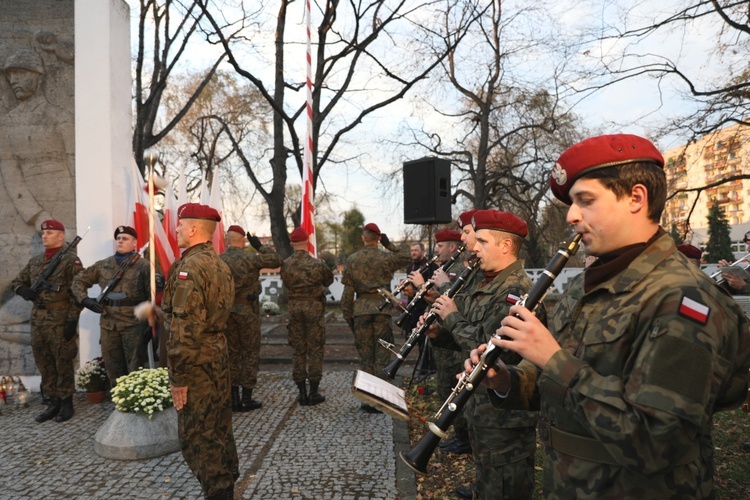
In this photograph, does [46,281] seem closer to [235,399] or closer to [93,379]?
[93,379]

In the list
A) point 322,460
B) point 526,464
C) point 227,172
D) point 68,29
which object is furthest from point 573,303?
point 227,172

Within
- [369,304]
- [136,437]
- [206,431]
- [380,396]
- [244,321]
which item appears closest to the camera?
[380,396]

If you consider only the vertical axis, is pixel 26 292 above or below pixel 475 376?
below

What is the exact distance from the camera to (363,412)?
6.20m

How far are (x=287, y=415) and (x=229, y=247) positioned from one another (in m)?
2.58

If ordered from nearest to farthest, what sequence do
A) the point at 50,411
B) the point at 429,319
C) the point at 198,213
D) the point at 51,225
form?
the point at 429,319, the point at 198,213, the point at 50,411, the point at 51,225

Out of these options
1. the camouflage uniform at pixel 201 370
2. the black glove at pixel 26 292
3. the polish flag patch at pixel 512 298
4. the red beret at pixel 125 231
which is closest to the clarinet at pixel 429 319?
the polish flag patch at pixel 512 298

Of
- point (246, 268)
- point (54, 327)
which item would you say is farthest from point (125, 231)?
point (246, 268)

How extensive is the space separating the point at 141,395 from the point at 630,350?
15.2ft

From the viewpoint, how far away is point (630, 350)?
1485 mm

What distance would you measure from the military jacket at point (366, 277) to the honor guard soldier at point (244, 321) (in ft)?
3.58

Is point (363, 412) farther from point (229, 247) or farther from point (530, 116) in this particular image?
point (530, 116)

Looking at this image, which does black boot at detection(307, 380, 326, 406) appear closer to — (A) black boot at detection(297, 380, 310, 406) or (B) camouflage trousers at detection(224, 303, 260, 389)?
(A) black boot at detection(297, 380, 310, 406)

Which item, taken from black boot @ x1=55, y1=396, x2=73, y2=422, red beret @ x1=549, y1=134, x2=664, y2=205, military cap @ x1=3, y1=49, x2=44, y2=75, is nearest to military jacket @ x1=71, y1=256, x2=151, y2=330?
black boot @ x1=55, y1=396, x2=73, y2=422
